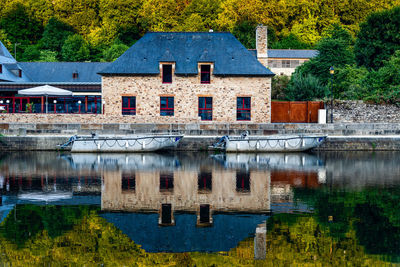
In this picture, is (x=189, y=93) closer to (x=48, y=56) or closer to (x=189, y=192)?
(x=189, y=192)

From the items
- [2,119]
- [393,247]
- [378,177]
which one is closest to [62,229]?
[393,247]

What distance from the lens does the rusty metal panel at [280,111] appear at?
31828mm

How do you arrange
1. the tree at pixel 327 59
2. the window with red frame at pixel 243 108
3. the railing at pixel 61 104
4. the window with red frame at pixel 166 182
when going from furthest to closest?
1. the tree at pixel 327 59
2. the railing at pixel 61 104
3. the window with red frame at pixel 243 108
4. the window with red frame at pixel 166 182

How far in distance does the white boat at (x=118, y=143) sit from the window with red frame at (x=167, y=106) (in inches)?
233

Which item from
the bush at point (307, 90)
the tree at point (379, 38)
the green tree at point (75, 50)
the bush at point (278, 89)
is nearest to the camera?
the bush at point (307, 90)

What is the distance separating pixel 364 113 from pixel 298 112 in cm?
376

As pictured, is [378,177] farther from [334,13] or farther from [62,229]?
[334,13]

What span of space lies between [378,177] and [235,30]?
42.0 m

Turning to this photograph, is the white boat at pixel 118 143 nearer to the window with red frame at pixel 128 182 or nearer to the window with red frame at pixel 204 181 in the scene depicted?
the window with red frame at pixel 204 181

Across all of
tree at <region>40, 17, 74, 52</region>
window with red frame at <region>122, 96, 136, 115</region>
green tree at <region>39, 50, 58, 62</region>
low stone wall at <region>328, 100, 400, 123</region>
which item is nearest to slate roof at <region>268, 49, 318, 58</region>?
green tree at <region>39, 50, 58, 62</region>

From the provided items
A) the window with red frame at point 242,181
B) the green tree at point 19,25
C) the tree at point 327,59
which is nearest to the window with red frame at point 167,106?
the window with red frame at point 242,181

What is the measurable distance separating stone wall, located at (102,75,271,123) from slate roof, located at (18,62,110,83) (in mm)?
12268

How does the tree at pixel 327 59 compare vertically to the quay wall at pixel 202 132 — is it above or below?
above

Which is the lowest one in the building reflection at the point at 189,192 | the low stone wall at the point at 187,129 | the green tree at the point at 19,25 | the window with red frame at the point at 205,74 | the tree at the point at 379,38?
the building reflection at the point at 189,192
